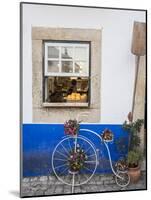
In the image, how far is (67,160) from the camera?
12.8 feet

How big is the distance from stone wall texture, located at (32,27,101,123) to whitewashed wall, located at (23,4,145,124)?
43 millimetres

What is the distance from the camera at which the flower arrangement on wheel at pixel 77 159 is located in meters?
3.88

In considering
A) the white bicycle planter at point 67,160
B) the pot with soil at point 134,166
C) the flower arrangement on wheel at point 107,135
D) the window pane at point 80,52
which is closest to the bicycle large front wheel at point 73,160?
the white bicycle planter at point 67,160

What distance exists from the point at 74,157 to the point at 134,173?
0.68 metres

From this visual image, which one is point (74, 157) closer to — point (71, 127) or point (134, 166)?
point (71, 127)

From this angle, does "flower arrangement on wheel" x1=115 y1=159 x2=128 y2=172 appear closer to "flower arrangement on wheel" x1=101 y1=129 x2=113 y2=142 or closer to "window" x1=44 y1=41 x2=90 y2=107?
"flower arrangement on wheel" x1=101 y1=129 x2=113 y2=142

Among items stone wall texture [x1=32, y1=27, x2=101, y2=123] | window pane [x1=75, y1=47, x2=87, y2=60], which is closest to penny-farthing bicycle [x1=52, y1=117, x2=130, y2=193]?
stone wall texture [x1=32, y1=27, x2=101, y2=123]

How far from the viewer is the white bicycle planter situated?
12.7 ft

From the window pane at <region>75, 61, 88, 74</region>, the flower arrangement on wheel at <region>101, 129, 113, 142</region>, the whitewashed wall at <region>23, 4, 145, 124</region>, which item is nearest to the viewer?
the whitewashed wall at <region>23, 4, 145, 124</region>

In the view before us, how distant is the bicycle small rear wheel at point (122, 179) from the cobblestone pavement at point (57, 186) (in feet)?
0.12

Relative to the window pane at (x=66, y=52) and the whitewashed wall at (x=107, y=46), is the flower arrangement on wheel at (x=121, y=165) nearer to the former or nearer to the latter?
the whitewashed wall at (x=107, y=46)

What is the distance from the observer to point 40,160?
12.6 ft

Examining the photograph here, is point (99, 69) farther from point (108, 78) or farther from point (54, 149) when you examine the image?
point (54, 149)

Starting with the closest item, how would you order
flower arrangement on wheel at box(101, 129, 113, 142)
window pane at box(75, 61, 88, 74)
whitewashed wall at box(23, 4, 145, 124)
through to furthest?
whitewashed wall at box(23, 4, 145, 124)
window pane at box(75, 61, 88, 74)
flower arrangement on wheel at box(101, 129, 113, 142)
